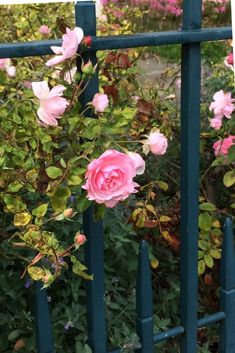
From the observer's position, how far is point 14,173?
139cm

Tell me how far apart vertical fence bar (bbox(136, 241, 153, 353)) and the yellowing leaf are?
369 millimetres

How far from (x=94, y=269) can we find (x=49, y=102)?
46 centimetres

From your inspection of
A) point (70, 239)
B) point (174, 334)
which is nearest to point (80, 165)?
point (70, 239)

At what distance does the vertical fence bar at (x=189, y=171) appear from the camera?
153cm

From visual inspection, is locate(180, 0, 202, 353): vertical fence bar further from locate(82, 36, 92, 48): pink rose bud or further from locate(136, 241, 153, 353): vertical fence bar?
locate(82, 36, 92, 48): pink rose bud

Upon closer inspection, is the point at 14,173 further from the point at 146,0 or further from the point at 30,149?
the point at 146,0

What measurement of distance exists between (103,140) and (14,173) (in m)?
0.21

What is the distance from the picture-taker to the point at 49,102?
1.30 metres

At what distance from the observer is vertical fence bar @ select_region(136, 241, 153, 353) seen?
1.62 metres

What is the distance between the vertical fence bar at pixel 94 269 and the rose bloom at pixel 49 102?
13 centimetres

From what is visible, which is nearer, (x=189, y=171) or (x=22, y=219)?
(x=22, y=219)

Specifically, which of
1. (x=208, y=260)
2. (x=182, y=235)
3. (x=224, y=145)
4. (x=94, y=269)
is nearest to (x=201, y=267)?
(x=208, y=260)

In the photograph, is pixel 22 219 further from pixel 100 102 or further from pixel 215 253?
pixel 215 253

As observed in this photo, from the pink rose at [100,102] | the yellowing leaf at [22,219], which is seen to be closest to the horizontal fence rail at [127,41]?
the pink rose at [100,102]
